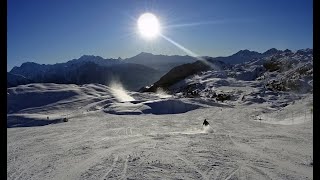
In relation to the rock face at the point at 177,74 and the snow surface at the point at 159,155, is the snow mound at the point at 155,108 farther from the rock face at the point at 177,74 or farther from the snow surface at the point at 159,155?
the rock face at the point at 177,74

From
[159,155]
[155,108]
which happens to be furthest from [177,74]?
[159,155]

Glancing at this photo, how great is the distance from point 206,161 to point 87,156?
19.6ft

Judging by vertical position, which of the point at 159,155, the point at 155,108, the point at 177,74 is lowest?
the point at 159,155

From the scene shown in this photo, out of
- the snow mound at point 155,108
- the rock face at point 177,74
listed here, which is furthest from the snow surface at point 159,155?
the rock face at point 177,74

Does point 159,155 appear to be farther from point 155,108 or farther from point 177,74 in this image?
point 177,74

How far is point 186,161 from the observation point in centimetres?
1466

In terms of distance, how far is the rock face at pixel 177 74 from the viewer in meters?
117

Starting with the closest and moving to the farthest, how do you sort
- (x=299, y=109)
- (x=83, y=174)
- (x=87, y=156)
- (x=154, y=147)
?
(x=83, y=174)
(x=87, y=156)
(x=154, y=147)
(x=299, y=109)

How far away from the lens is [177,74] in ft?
418

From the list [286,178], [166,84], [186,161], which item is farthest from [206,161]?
[166,84]

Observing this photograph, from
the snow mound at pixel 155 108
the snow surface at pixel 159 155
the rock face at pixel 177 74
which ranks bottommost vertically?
the snow surface at pixel 159 155

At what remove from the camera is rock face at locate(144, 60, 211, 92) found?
11694 centimetres

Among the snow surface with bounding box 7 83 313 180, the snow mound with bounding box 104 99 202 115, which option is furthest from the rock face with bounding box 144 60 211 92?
the snow surface with bounding box 7 83 313 180
